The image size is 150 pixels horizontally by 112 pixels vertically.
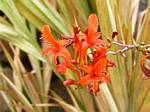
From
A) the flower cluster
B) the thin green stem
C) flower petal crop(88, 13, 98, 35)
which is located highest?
flower petal crop(88, 13, 98, 35)

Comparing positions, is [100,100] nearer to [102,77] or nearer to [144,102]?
[144,102]

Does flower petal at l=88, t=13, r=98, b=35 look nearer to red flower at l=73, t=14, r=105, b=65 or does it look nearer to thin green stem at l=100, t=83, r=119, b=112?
red flower at l=73, t=14, r=105, b=65

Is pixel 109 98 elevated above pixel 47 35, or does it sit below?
below

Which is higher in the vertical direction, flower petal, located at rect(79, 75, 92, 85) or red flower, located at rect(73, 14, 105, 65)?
red flower, located at rect(73, 14, 105, 65)

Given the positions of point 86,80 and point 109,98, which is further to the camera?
point 109,98

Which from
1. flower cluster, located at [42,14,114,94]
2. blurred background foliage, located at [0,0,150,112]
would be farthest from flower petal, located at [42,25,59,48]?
blurred background foliage, located at [0,0,150,112]

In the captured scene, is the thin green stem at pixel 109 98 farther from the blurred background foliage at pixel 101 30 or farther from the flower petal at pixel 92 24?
the flower petal at pixel 92 24

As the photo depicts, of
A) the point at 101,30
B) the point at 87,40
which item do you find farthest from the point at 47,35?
the point at 101,30

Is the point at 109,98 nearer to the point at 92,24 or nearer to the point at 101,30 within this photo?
the point at 101,30
